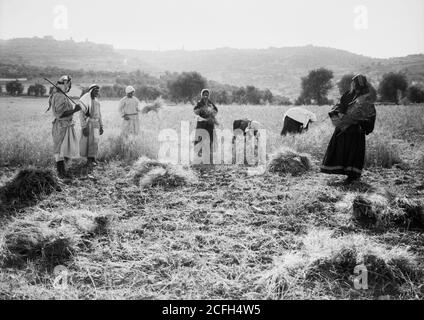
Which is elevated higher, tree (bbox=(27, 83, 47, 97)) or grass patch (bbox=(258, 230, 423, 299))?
tree (bbox=(27, 83, 47, 97))

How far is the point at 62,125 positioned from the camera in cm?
632

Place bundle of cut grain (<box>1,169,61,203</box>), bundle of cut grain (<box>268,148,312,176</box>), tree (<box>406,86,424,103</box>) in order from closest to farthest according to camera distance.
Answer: bundle of cut grain (<box>1,169,61,203</box>), bundle of cut grain (<box>268,148,312,176</box>), tree (<box>406,86,424,103</box>)

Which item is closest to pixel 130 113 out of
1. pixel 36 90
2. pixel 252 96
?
pixel 36 90

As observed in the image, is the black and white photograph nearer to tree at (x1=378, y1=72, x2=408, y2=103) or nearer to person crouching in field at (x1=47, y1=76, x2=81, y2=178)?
person crouching in field at (x1=47, y1=76, x2=81, y2=178)

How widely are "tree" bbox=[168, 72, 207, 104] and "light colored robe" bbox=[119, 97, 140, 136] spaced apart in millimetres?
27765

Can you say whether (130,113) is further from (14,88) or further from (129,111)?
(14,88)

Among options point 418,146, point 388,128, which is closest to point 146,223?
point 418,146

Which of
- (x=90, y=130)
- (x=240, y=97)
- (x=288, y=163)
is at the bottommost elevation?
(x=288, y=163)

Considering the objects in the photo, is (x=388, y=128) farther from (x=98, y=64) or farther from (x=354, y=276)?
(x=98, y=64)

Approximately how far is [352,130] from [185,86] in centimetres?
3175

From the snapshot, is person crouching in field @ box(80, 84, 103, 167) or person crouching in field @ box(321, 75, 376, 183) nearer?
person crouching in field @ box(321, 75, 376, 183)

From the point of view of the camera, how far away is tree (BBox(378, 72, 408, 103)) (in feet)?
126

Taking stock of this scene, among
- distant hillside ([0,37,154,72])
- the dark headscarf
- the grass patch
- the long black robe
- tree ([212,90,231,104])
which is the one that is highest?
distant hillside ([0,37,154,72])

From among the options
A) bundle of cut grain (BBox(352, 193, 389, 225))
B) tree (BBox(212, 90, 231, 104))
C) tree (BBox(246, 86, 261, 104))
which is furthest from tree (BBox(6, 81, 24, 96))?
bundle of cut grain (BBox(352, 193, 389, 225))
